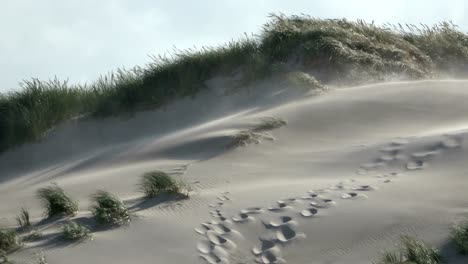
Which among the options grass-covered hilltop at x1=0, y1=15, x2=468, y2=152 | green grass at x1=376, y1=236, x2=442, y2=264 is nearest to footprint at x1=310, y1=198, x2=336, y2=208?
green grass at x1=376, y1=236, x2=442, y2=264

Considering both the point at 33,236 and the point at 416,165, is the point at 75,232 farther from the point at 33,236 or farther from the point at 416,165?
the point at 416,165

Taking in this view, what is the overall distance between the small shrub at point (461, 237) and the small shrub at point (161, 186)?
97.5 inches

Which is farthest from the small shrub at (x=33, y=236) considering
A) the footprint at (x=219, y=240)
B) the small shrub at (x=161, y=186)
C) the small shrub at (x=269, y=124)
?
the small shrub at (x=269, y=124)

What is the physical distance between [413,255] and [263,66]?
22.3 feet

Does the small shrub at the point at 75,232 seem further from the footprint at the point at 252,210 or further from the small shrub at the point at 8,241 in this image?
the footprint at the point at 252,210

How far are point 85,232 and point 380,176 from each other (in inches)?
97.2

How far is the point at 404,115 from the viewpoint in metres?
10.3

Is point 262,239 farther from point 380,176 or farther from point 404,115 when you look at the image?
point 404,115

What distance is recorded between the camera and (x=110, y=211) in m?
7.30

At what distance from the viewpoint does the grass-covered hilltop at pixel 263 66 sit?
1238 centimetres

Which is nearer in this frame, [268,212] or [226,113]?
[268,212]

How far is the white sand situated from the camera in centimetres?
675

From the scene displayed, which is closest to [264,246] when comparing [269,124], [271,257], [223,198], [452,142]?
[271,257]

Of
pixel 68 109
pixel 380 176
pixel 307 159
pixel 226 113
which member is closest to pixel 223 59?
pixel 226 113
